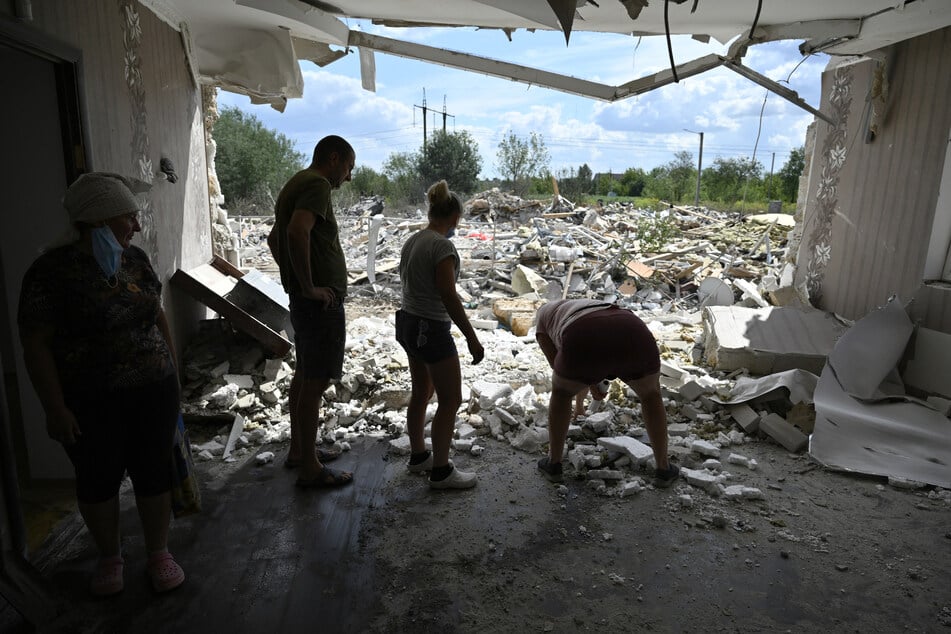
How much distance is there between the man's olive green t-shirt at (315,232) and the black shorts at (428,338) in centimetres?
47

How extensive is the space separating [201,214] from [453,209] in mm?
3689

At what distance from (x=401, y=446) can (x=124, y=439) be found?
1870 mm

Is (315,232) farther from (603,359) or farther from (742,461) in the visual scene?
(742,461)

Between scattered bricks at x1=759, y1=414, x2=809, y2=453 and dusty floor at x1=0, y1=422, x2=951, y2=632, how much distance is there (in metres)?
0.35

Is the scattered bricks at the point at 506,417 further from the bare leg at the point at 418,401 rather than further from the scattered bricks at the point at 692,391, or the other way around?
the scattered bricks at the point at 692,391

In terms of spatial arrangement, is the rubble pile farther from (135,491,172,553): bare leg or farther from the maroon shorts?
(135,491,172,553): bare leg

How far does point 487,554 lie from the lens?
108 inches

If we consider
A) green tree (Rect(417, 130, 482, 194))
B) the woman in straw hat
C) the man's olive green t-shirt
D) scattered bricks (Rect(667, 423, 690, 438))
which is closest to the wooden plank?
the man's olive green t-shirt

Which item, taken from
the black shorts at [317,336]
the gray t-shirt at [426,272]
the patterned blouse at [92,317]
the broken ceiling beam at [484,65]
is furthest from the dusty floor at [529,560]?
the broken ceiling beam at [484,65]

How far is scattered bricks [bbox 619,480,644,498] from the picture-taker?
328 centimetres

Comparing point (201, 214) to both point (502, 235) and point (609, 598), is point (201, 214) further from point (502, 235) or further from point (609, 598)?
point (502, 235)

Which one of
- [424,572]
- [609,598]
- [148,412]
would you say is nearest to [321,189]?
[148,412]

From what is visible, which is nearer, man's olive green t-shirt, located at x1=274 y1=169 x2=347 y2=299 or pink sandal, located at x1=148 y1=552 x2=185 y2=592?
pink sandal, located at x1=148 y1=552 x2=185 y2=592

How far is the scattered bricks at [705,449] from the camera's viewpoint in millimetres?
3783
